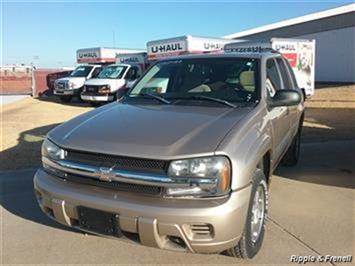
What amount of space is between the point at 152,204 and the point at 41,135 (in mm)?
8000

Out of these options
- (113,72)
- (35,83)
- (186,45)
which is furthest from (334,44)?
(35,83)

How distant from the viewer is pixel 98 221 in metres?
3.32

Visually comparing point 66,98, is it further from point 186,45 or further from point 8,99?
point 186,45

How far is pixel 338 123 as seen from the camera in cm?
1178

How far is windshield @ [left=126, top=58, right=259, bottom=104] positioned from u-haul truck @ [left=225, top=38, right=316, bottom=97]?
1291cm

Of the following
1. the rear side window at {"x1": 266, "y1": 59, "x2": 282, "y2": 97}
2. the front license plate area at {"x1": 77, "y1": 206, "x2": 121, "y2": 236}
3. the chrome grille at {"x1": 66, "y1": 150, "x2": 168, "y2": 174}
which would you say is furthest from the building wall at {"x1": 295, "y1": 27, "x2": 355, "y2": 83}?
the front license plate area at {"x1": 77, "y1": 206, "x2": 121, "y2": 236}

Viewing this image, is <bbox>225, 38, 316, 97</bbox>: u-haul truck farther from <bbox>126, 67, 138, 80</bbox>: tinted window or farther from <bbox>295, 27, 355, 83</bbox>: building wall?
<bbox>295, 27, 355, 83</bbox>: building wall

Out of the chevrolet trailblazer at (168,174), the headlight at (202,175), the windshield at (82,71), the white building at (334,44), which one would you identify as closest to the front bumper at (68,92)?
the windshield at (82,71)

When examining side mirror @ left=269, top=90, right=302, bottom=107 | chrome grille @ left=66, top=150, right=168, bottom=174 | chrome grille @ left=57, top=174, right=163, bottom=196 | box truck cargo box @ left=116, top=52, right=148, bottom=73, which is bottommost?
chrome grille @ left=57, top=174, right=163, bottom=196

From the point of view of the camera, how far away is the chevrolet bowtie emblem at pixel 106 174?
A: 329cm

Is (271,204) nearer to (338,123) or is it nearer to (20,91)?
(338,123)

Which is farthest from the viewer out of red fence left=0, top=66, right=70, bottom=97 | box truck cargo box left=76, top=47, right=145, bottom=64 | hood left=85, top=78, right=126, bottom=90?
box truck cargo box left=76, top=47, right=145, bottom=64

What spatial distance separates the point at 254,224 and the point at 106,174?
1371 mm

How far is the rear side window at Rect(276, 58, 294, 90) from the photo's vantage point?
19.1 ft
